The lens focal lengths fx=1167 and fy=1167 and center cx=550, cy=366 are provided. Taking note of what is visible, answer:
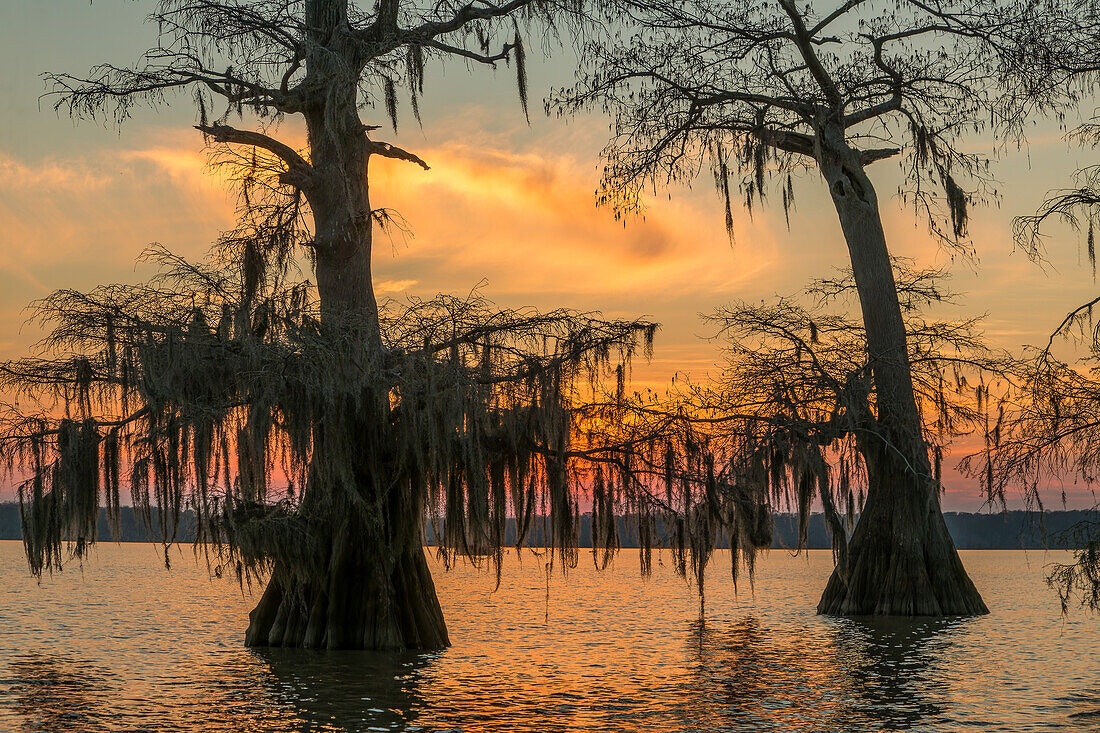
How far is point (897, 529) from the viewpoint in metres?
29.9

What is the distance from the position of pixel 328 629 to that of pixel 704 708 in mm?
7253

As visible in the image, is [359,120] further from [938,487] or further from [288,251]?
[938,487]

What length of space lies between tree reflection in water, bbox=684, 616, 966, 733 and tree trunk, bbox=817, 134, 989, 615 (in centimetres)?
86

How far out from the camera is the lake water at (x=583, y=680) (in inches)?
625

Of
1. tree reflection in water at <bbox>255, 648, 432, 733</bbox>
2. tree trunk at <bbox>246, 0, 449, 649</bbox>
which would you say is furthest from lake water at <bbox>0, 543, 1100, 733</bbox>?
tree trunk at <bbox>246, 0, 449, 649</bbox>

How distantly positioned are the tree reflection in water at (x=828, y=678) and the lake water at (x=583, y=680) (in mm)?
51

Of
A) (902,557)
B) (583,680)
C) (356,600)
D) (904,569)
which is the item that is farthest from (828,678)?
(902,557)

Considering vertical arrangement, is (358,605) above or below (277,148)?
below

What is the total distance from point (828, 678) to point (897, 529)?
34.7ft

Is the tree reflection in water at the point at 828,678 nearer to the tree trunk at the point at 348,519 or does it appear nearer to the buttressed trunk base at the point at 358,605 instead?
the buttressed trunk base at the point at 358,605

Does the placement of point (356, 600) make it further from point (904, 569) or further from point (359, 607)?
point (904, 569)

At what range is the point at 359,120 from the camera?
24.2 metres

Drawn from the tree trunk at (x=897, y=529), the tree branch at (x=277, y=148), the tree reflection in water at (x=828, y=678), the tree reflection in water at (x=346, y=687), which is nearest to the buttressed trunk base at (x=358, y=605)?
the tree reflection in water at (x=346, y=687)

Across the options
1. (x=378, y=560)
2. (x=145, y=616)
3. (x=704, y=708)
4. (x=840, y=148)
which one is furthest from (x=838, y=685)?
(x=145, y=616)
